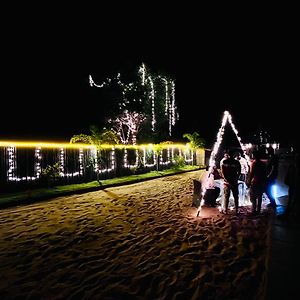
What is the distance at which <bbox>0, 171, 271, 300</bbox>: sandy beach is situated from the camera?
4355mm

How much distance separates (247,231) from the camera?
23.0 ft

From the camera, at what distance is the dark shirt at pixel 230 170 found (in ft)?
27.3

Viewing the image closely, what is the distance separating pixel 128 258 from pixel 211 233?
92.4 inches

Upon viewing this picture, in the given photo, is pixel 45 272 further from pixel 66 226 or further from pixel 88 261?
pixel 66 226

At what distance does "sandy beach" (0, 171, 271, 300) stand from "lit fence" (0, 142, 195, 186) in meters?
4.23

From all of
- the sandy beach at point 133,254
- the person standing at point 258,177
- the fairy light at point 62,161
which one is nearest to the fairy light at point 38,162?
the fairy light at point 62,161

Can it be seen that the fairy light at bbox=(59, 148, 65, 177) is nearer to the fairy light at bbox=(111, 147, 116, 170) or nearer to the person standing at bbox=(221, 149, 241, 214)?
the fairy light at bbox=(111, 147, 116, 170)

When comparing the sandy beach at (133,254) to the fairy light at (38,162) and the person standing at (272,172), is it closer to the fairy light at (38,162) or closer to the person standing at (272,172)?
the person standing at (272,172)

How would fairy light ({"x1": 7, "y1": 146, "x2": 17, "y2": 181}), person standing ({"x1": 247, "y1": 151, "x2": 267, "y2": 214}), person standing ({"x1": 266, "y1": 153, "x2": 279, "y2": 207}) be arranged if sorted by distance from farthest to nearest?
fairy light ({"x1": 7, "y1": 146, "x2": 17, "y2": 181})
person standing ({"x1": 266, "y1": 153, "x2": 279, "y2": 207})
person standing ({"x1": 247, "y1": 151, "x2": 267, "y2": 214})

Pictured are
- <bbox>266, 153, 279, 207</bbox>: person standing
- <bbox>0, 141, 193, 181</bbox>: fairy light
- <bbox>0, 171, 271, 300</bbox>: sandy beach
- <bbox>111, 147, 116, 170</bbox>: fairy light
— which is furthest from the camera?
<bbox>111, 147, 116, 170</bbox>: fairy light

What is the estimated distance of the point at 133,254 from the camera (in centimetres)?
573

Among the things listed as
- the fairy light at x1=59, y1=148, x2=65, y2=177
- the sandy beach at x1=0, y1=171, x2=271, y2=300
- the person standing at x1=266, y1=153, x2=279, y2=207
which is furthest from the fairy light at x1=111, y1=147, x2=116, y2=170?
the person standing at x1=266, y1=153, x2=279, y2=207

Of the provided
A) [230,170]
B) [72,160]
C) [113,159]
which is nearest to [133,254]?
[230,170]

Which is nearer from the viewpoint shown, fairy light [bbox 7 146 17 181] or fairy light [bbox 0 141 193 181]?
fairy light [bbox 7 146 17 181]
